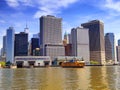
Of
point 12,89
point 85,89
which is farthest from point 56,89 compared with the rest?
point 12,89

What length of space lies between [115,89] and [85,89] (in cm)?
514

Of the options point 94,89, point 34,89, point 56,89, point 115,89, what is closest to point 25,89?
point 34,89

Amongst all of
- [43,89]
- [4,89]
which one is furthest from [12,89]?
[43,89]

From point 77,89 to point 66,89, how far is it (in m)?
1.93

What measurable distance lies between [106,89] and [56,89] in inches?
342

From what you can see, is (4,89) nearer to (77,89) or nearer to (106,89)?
(77,89)

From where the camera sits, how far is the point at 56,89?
4497 cm

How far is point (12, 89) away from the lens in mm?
45719

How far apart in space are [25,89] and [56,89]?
554cm

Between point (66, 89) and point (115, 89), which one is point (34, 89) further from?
point (115, 89)

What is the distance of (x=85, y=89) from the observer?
44.8 metres

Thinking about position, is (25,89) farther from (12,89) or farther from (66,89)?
(66,89)

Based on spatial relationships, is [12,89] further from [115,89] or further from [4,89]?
[115,89]

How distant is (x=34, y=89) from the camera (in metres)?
45.7
